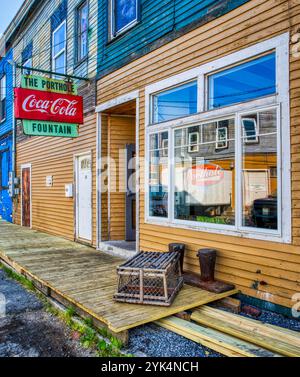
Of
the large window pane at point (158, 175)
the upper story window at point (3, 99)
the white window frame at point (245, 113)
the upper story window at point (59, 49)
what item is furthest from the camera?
the upper story window at point (3, 99)

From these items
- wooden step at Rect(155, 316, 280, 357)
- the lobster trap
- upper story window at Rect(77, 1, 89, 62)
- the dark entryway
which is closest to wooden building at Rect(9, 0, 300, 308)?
upper story window at Rect(77, 1, 89, 62)

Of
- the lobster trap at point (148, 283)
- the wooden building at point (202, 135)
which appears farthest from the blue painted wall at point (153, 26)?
the lobster trap at point (148, 283)

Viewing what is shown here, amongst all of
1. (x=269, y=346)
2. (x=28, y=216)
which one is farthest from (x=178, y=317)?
(x=28, y=216)

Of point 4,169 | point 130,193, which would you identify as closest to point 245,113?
point 130,193

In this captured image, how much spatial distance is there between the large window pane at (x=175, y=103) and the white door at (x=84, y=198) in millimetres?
2653

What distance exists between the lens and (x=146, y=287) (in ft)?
12.6

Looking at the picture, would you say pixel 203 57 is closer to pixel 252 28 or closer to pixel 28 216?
pixel 252 28

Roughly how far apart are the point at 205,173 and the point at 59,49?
692cm

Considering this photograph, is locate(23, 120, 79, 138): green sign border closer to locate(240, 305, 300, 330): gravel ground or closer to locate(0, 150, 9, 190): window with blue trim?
locate(240, 305, 300, 330): gravel ground

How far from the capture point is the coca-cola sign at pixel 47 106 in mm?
6074

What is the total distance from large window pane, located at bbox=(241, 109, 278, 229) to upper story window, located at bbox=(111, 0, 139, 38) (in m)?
3.56

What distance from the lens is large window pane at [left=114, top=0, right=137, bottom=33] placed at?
20.5 feet

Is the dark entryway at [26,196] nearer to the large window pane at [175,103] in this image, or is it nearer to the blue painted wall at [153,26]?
the blue painted wall at [153,26]

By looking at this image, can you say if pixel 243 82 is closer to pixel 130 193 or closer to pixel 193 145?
pixel 193 145
